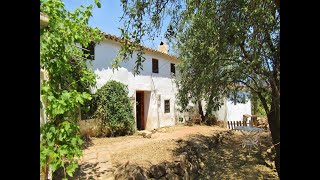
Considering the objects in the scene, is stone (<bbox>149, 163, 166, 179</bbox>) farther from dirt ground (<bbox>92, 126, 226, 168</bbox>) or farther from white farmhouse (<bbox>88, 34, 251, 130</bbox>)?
white farmhouse (<bbox>88, 34, 251, 130</bbox>)

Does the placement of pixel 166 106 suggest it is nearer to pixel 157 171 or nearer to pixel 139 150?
pixel 139 150

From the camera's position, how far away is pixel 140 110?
48.9ft

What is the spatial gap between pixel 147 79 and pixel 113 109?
3.97 meters

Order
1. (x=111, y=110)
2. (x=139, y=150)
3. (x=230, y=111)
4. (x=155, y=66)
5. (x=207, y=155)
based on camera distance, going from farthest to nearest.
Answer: (x=230, y=111) < (x=155, y=66) < (x=111, y=110) < (x=207, y=155) < (x=139, y=150)

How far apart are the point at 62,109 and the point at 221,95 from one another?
18.9ft

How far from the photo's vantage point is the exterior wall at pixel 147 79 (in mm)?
11773

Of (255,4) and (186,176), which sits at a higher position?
(255,4)

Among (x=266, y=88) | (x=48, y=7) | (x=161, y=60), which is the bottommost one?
(x=266, y=88)

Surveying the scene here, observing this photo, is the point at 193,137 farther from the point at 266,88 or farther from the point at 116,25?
the point at 116,25

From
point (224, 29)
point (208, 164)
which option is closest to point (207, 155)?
point (208, 164)

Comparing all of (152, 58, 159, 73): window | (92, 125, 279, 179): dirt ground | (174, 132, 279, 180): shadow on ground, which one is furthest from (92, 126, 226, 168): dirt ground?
(152, 58, 159, 73): window
